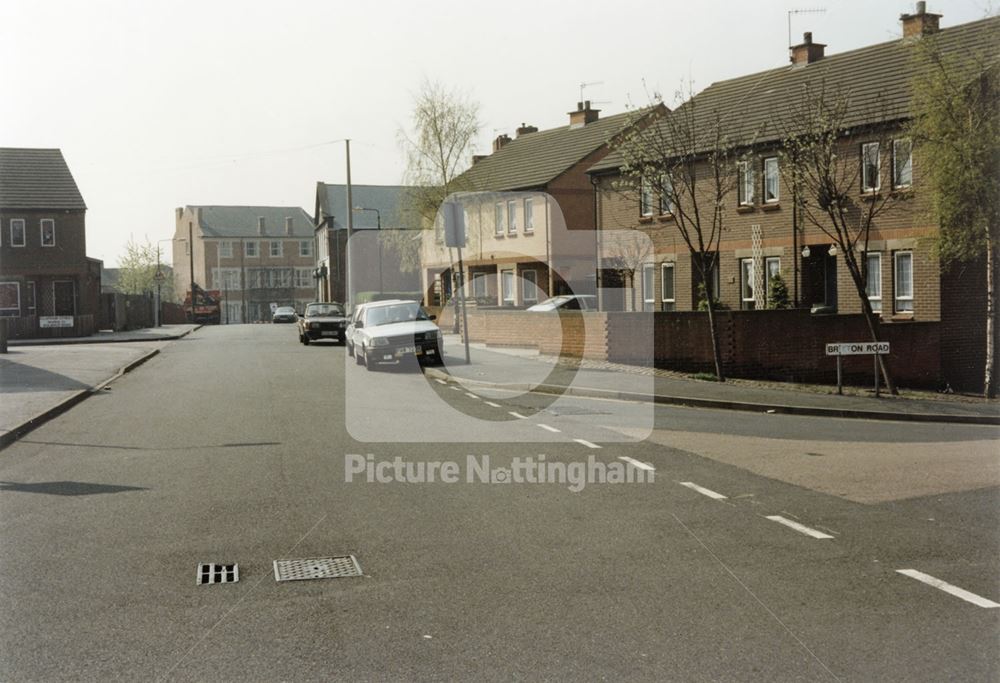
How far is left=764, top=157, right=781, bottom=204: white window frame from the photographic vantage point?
31516 millimetres

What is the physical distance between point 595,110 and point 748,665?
49.3 m

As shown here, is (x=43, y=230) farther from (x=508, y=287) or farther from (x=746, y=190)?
(x=746, y=190)

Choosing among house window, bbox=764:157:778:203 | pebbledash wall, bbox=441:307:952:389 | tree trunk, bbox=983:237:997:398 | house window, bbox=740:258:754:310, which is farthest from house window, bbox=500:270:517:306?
tree trunk, bbox=983:237:997:398

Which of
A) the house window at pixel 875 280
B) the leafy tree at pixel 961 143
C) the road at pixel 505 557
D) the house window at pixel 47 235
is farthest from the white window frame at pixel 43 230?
the leafy tree at pixel 961 143

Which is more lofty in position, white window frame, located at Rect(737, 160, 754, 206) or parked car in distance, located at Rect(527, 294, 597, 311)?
white window frame, located at Rect(737, 160, 754, 206)

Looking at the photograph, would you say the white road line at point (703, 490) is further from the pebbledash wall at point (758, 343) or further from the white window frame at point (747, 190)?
the white window frame at point (747, 190)

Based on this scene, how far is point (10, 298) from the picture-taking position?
161ft

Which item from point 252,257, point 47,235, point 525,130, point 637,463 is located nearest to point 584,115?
point 525,130

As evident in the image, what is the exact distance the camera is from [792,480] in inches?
400

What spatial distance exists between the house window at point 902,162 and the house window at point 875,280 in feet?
7.18

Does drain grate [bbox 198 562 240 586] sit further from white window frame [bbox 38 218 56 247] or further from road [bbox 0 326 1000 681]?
white window frame [bbox 38 218 56 247]

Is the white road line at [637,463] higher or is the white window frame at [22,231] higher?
the white window frame at [22,231]

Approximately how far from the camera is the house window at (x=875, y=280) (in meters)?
28.7

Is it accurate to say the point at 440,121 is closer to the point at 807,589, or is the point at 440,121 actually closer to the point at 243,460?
the point at 243,460
